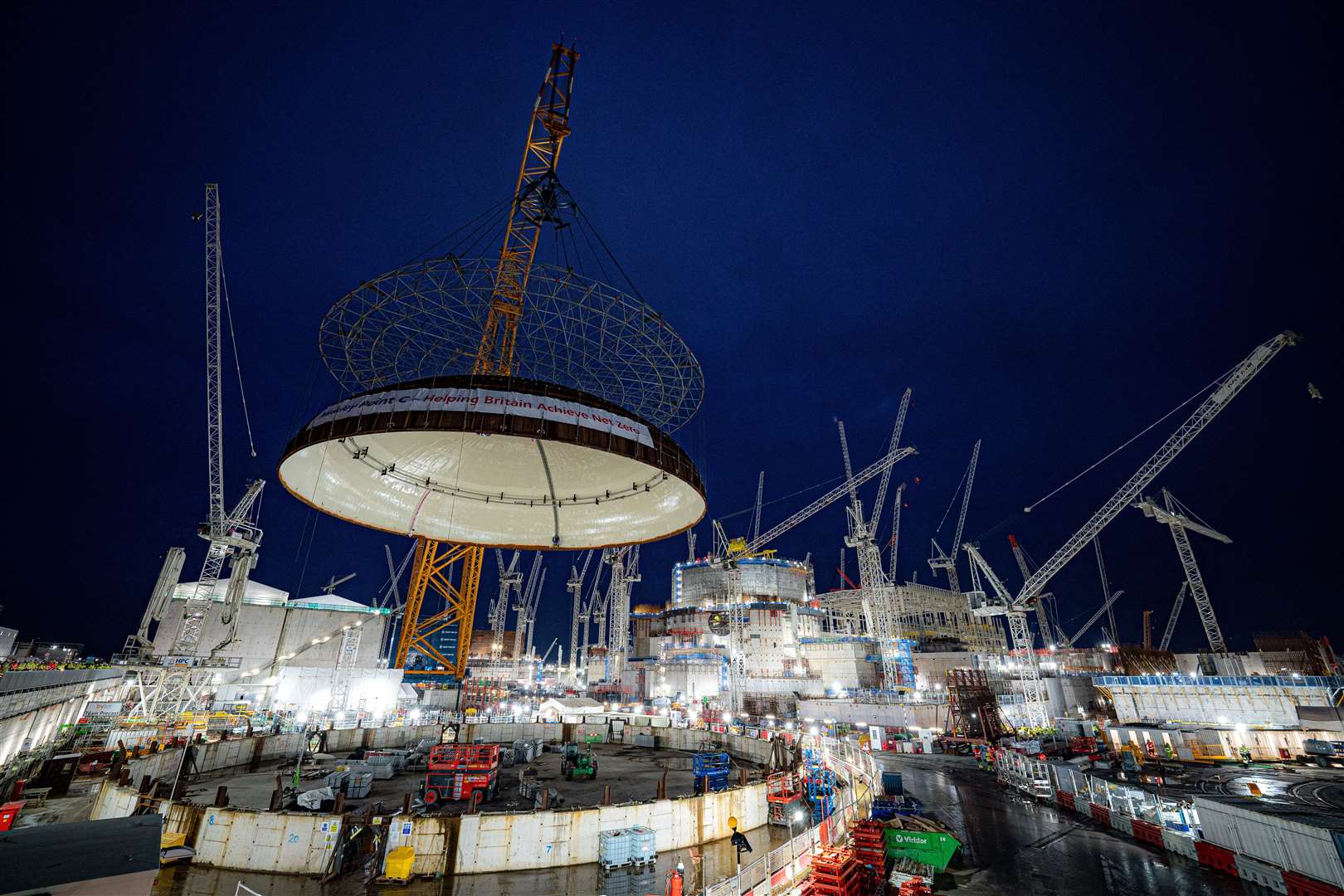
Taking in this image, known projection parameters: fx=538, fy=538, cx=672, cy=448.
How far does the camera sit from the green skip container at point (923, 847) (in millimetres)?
18625

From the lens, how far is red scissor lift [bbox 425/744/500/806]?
79.7 feet

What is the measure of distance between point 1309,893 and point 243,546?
8447cm

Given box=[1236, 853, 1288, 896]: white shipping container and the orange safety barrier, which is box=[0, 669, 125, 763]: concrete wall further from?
box=[1236, 853, 1288, 896]: white shipping container

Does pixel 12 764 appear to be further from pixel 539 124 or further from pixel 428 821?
pixel 539 124

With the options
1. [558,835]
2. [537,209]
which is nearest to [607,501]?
[558,835]

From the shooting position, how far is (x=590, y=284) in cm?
1934

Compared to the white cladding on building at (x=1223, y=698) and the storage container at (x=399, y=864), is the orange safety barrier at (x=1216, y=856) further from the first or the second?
the white cladding on building at (x=1223, y=698)

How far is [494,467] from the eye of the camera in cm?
2581

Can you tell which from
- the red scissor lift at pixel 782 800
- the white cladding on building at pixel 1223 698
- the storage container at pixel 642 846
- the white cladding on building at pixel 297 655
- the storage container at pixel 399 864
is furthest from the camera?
the white cladding on building at pixel 297 655

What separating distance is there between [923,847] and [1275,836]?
37.9ft

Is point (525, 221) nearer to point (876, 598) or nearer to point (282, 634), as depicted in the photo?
Answer: point (282, 634)

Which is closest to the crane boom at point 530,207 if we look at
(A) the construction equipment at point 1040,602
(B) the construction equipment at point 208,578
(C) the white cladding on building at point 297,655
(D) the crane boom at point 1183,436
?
(B) the construction equipment at point 208,578

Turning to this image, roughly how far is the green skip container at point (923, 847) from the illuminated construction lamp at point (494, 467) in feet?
45.7

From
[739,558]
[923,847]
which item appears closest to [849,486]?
[739,558]
